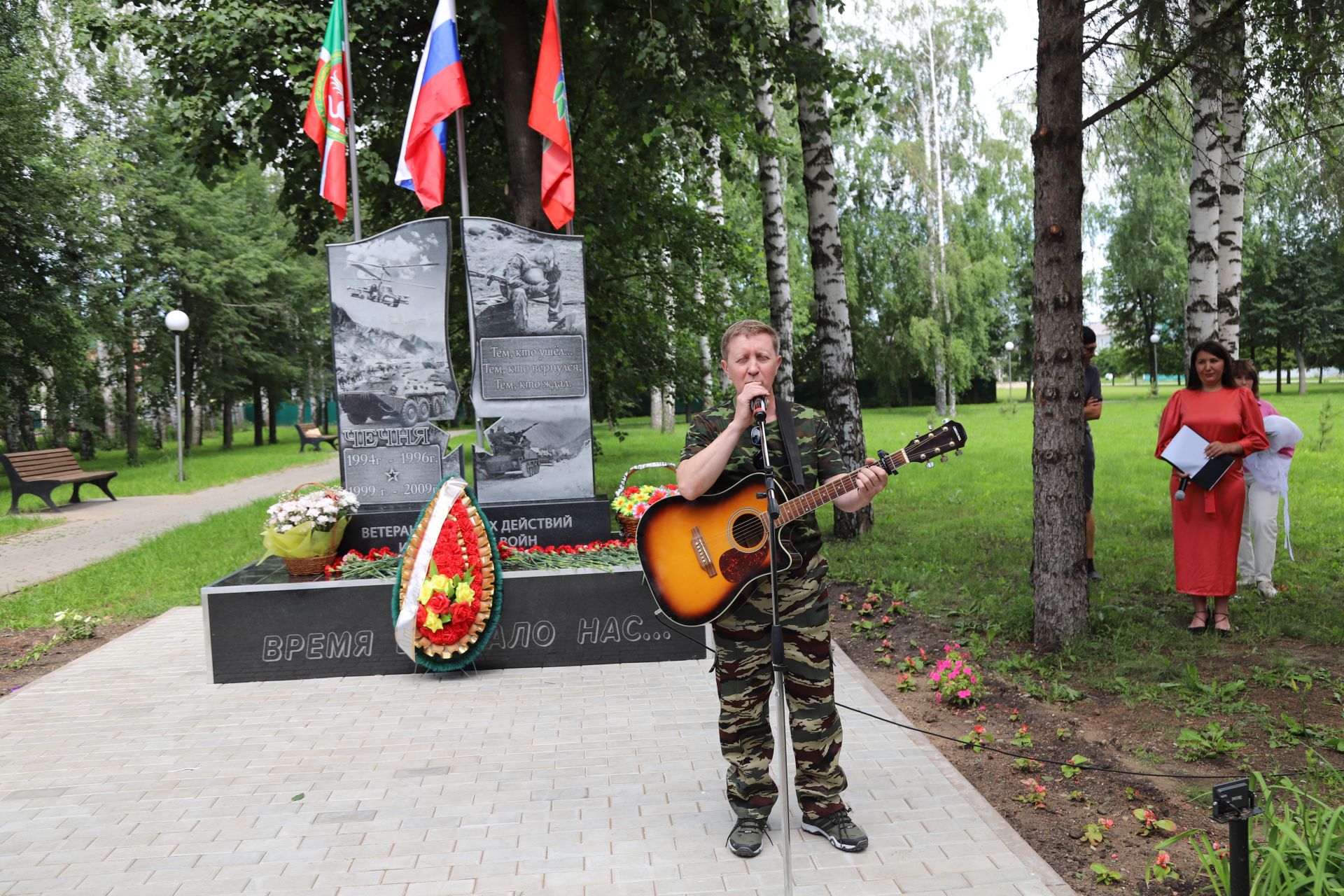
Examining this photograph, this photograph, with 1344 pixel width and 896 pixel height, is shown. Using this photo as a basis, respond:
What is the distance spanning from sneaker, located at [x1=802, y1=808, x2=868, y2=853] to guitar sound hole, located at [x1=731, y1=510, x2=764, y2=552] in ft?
3.65

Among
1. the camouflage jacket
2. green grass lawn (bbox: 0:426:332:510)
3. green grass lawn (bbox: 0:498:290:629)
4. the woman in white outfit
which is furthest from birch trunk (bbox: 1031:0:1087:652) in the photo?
green grass lawn (bbox: 0:426:332:510)

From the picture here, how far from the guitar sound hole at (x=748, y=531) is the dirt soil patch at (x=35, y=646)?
17.2ft

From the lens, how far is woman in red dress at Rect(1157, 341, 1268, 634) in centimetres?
580

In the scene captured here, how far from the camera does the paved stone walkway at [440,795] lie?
11.4ft

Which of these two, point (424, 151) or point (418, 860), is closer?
point (418, 860)

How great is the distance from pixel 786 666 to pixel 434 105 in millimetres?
6142

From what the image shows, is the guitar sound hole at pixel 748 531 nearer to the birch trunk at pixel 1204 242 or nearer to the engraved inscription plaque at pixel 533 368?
the engraved inscription plaque at pixel 533 368

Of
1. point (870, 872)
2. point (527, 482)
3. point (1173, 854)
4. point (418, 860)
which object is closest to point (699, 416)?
point (870, 872)

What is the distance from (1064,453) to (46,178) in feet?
70.7

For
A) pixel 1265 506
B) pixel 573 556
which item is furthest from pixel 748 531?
pixel 1265 506

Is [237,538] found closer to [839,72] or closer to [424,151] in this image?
[424,151]

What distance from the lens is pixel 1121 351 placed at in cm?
5925

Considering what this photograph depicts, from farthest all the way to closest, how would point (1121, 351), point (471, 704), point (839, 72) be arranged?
point (1121, 351), point (839, 72), point (471, 704)

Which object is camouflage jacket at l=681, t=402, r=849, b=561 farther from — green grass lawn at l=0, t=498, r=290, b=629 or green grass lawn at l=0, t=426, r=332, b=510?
green grass lawn at l=0, t=426, r=332, b=510
